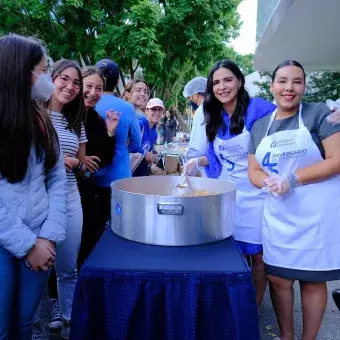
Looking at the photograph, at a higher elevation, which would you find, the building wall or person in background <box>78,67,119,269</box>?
the building wall

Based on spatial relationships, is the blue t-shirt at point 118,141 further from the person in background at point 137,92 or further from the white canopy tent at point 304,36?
the white canopy tent at point 304,36

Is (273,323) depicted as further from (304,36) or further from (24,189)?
(304,36)

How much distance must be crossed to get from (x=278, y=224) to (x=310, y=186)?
0.24m

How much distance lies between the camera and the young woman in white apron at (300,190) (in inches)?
68.7

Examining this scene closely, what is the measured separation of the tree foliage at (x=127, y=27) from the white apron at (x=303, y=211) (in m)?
8.06

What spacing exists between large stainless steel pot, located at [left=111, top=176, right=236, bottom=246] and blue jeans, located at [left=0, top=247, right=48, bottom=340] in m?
0.38

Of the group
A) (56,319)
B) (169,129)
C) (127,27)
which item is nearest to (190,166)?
(56,319)

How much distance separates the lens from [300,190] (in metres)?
1.77

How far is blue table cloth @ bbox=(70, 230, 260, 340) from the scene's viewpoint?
1.29m

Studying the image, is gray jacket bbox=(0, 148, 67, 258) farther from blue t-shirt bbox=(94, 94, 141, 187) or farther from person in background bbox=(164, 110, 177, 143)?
person in background bbox=(164, 110, 177, 143)

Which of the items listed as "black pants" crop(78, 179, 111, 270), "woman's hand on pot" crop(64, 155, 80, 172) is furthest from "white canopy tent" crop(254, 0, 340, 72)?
"woman's hand on pot" crop(64, 155, 80, 172)

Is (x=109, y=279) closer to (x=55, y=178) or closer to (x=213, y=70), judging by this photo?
(x=55, y=178)

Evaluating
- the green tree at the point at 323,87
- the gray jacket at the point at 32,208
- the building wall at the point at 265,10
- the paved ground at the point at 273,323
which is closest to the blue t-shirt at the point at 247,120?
the gray jacket at the point at 32,208

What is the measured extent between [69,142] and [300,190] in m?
1.18
